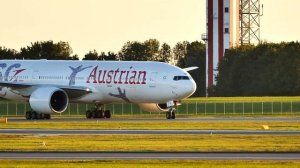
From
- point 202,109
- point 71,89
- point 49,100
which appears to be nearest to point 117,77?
point 71,89

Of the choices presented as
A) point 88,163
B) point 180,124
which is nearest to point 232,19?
point 180,124

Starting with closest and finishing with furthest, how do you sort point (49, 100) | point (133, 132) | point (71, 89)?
1. point (133, 132)
2. point (49, 100)
3. point (71, 89)

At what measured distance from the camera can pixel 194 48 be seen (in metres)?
199

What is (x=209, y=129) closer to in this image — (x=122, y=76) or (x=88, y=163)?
(x=122, y=76)

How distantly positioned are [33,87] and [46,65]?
2.39 meters

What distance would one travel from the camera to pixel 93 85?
8794cm

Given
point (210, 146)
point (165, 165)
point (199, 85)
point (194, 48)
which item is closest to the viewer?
point (165, 165)

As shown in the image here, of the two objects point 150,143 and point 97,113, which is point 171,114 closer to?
point 97,113

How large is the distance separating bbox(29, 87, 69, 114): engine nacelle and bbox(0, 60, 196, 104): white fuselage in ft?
6.63

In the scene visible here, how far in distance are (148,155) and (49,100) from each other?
38.7 m

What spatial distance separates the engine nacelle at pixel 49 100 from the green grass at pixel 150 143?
25024 millimetres

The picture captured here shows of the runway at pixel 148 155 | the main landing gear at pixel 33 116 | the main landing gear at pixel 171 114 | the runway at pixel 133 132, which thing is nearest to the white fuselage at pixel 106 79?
the main landing gear at pixel 171 114

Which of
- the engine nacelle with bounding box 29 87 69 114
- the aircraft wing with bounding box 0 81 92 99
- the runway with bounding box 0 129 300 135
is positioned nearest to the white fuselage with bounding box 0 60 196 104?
the aircraft wing with bounding box 0 81 92 99

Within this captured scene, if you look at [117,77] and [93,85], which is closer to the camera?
[117,77]
